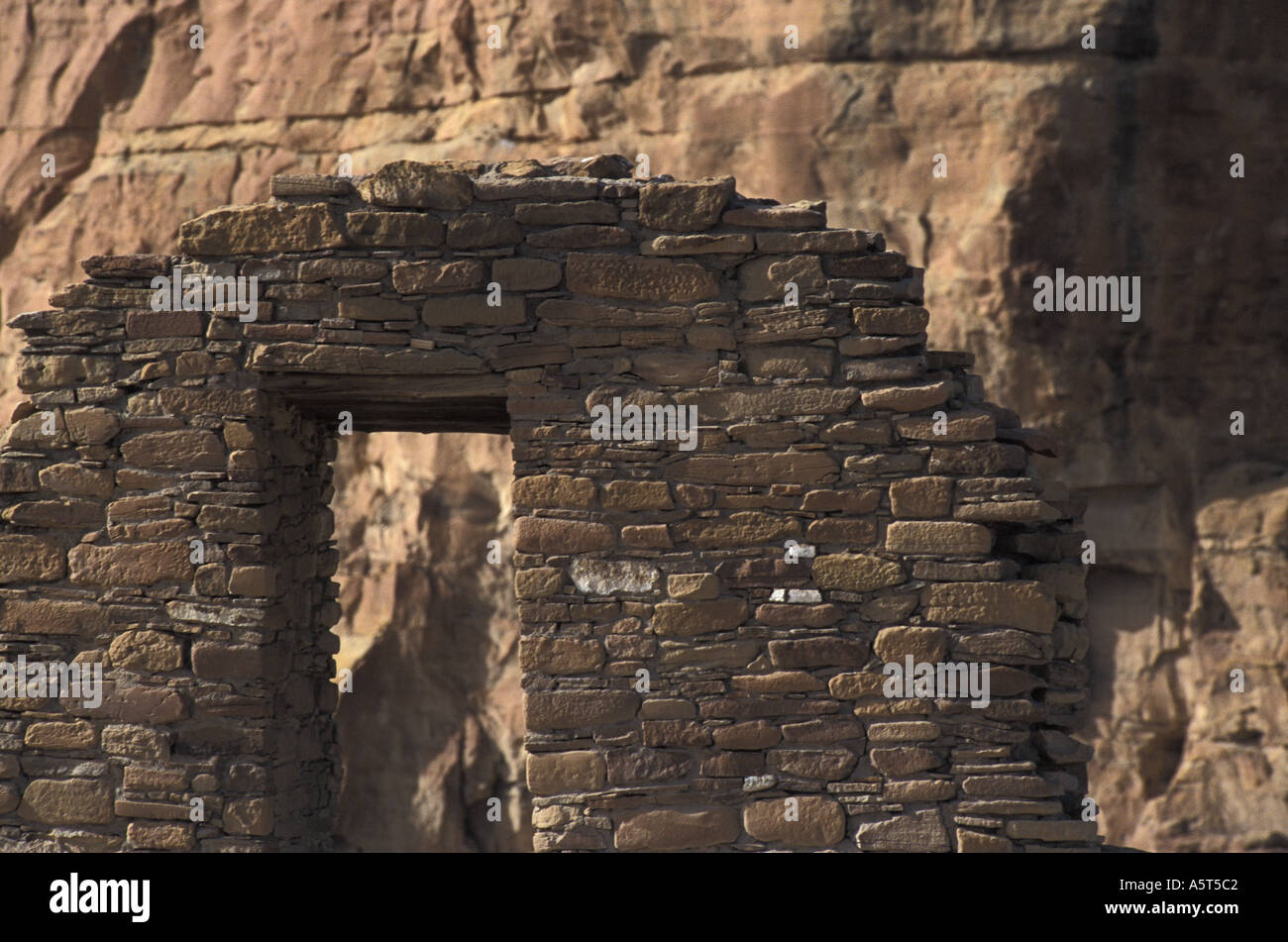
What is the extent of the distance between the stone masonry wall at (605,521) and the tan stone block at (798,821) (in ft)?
0.04

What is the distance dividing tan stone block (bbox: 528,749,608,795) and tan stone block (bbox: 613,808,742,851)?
8.4 inches

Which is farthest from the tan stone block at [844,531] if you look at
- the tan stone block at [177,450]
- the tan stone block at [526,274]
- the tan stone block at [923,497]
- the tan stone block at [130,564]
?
the tan stone block at [130,564]

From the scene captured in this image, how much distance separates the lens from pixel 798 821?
5270 millimetres

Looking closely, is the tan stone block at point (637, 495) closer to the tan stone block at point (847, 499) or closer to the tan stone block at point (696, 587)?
the tan stone block at point (696, 587)

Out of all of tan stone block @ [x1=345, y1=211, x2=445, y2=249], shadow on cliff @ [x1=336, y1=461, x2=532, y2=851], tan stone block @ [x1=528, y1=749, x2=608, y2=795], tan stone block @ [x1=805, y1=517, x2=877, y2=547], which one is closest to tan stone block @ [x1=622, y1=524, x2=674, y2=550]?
tan stone block @ [x1=805, y1=517, x2=877, y2=547]

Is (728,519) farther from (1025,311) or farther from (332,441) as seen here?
(1025,311)

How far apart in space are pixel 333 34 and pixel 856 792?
841 centimetres

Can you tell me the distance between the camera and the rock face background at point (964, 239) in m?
10.2

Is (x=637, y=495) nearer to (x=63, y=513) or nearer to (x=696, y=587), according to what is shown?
(x=696, y=587)

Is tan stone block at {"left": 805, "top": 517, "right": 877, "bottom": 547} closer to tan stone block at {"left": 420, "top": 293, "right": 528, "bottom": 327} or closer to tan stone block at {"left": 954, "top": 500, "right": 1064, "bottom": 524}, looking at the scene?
tan stone block at {"left": 954, "top": 500, "right": 1064, "bottom": 524}

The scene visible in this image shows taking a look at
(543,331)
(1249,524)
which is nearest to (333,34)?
(543,331)

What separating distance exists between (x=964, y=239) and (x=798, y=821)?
6.12 m

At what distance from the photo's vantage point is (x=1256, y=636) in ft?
33.2

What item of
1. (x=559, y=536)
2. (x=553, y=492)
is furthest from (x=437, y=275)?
(x=559, y=536)
